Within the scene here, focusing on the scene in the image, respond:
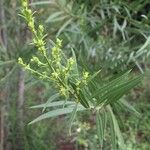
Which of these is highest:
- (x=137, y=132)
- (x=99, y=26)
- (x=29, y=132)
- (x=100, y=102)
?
(x=99, y=26)

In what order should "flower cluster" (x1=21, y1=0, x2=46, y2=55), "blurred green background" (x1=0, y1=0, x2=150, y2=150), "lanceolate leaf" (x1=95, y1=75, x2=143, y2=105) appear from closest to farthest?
1. "flower cluster" (x1=21, y1=0, x2=46, y2=55)
2. "lanceolate leaf" (x1=95, y1=75, x2=143, y2=105)
3. "blurred green background" (x1=0, y1=0, x2=150, y2=150)

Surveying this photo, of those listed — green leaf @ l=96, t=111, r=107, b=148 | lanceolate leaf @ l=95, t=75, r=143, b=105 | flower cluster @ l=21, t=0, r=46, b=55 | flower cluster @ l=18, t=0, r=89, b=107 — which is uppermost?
flower cluster @ l=21, t=0, r=46, b=55

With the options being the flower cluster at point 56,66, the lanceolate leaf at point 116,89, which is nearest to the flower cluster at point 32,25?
the flower cluster at point 56,66

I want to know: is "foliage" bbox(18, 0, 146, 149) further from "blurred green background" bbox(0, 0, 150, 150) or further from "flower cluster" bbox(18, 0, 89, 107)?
"blurred green background" bbox(0, 0, 150, 150)

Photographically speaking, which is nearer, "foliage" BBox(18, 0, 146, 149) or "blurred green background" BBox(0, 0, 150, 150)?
"foliage" BBox(18, 0, 146, 149)

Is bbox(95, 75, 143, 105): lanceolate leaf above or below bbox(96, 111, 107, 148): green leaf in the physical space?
above

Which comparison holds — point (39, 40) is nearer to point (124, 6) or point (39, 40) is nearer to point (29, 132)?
point (124, 6)

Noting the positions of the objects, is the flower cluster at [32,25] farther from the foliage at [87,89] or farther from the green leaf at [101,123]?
the green leaf at [101,123]

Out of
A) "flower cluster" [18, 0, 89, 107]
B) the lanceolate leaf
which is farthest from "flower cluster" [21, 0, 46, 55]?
the lanceolate leaf

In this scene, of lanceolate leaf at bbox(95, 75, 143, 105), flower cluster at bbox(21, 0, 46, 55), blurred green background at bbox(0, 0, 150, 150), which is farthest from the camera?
blurred green background at bbox(0, 0, 150, 150)

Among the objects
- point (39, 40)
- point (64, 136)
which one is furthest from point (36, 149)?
point (39, 40)

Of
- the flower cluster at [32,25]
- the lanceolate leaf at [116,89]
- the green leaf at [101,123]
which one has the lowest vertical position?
the green leaf at [101,123]
